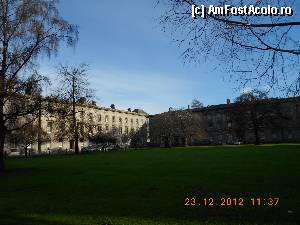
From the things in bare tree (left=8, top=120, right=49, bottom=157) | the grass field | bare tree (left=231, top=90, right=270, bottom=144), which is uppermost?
bare tree (left=231, top=90, right=270, bottom=144)

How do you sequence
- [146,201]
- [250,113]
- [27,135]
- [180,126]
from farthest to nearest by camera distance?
1. [180,126]
2. [250,113]
3. [27,135]
4. [146,201]

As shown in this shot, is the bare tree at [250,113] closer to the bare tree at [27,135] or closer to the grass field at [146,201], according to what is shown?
the bare tree at [27,135]

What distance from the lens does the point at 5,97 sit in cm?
2441

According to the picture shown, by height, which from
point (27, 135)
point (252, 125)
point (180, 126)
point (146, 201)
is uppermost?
point (180, 126)

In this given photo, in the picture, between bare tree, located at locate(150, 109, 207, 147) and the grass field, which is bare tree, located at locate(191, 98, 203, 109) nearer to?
bare tree, located at locate(150, 109, 207, 147)

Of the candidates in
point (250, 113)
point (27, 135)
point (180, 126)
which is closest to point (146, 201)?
point (27, 135)

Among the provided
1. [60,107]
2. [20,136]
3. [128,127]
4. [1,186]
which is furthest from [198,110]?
[1,186]

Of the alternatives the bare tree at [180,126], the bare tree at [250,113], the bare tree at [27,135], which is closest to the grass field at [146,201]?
the bare tree at [27,135]

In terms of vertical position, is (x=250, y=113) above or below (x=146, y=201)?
above

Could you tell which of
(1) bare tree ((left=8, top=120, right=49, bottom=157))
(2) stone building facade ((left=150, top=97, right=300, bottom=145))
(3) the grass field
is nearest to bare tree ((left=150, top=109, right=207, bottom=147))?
(2) stone building facade ((left=150, top=97, right=300, bottom=145))

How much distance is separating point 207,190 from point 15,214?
633 centimetres

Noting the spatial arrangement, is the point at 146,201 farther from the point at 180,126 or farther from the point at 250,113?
the point at 180,126

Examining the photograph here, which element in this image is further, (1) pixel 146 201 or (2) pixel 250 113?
(2) pixel 250 113

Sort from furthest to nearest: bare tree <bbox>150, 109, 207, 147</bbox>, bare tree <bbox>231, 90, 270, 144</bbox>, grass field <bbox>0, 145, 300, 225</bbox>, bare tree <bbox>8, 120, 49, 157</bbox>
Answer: bare tree <bbox>150, 109, 207, 147</bbox>
bare tree <bbox>231, 90, 270, 144</bbox>
bare tree <bbox>8, 120, 49, 157</bbox>
grass field <bbox>0, 145, 300, 225</bbox>
